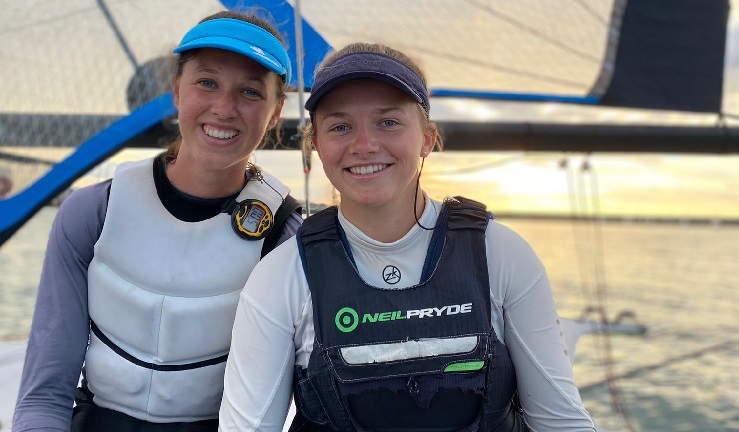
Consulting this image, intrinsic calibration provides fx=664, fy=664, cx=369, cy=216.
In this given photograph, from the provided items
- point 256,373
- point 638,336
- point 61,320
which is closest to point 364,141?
point 256,373

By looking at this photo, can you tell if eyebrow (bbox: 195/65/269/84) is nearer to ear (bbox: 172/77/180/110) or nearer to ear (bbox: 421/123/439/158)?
ear (bbox: 172/77/180/110)

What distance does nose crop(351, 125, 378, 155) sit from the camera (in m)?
0.94

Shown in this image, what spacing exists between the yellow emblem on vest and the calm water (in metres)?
1.34

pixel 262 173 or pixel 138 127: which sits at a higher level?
pixel 138 127

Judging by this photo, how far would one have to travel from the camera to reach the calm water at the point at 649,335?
485 cm

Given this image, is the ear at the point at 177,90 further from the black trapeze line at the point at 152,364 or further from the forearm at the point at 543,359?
the forearm at the point at 543,359

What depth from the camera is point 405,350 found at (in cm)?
97

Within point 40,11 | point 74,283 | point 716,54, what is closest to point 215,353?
point 74,283

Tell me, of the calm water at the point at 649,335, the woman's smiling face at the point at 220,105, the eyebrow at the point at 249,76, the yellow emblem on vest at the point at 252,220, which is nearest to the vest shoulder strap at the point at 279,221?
the yellow emblem on vest at the point at 252,220

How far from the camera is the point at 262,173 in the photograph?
53.2 inches

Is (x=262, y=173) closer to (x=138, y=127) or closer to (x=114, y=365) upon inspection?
(x=114, y=365)

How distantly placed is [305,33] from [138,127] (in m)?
0.62

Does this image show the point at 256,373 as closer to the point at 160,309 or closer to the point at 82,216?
the point at 160,309

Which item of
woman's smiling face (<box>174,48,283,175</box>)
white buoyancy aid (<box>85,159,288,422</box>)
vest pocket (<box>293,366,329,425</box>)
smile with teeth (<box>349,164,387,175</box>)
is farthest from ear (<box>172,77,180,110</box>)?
vest pocket (<box>293,366,329,425</box>)
